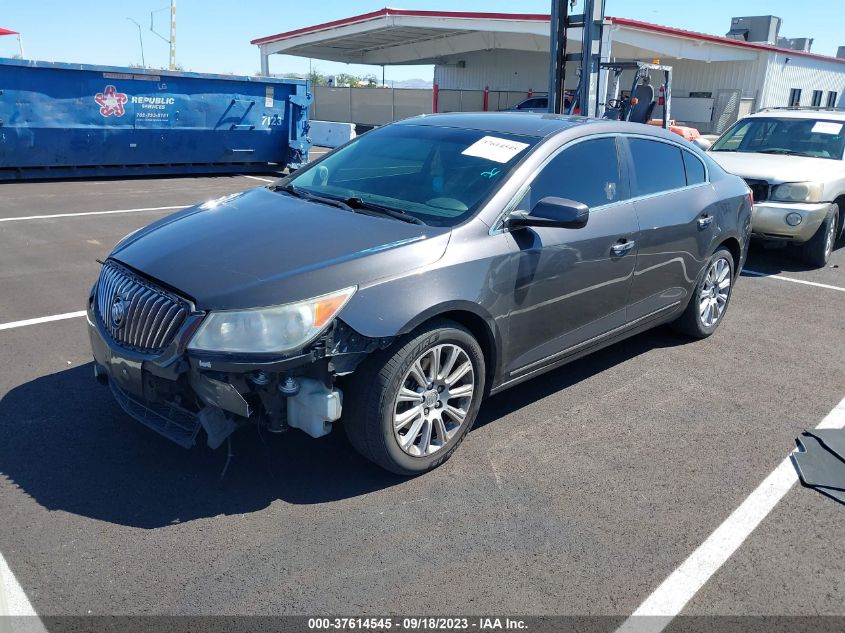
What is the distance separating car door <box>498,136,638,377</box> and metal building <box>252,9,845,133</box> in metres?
22.2

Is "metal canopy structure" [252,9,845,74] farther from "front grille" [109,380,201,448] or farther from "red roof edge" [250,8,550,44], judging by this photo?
"front grille" [109,380,201,448]

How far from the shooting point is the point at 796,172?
8.15m

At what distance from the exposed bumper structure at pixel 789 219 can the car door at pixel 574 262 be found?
4.06 metres

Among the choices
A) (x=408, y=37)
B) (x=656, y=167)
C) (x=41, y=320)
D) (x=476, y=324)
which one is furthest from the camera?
(x=408, y=37)

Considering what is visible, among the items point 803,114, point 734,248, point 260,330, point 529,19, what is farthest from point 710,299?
point 529,19

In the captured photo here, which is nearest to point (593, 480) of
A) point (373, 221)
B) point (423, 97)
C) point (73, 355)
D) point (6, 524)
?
point (373, 221)

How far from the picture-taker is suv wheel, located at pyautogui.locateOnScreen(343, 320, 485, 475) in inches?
128

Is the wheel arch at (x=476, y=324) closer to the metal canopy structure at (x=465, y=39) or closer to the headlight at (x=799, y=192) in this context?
the headlight at (x=799, y=192)

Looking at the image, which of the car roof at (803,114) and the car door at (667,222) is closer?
the car door at (667,222)

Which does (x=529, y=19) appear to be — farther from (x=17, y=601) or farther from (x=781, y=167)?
(x=17, y=601)

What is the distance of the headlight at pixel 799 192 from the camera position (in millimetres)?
7906

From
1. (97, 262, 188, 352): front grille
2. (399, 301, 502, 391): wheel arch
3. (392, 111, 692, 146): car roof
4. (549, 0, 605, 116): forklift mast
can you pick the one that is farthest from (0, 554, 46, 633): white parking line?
(549, 0, 605, 116): forklift mast

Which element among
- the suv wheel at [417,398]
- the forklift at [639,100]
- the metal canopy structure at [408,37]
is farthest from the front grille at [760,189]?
the metal canopy structure at [408,37]

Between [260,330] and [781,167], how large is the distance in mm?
7402
